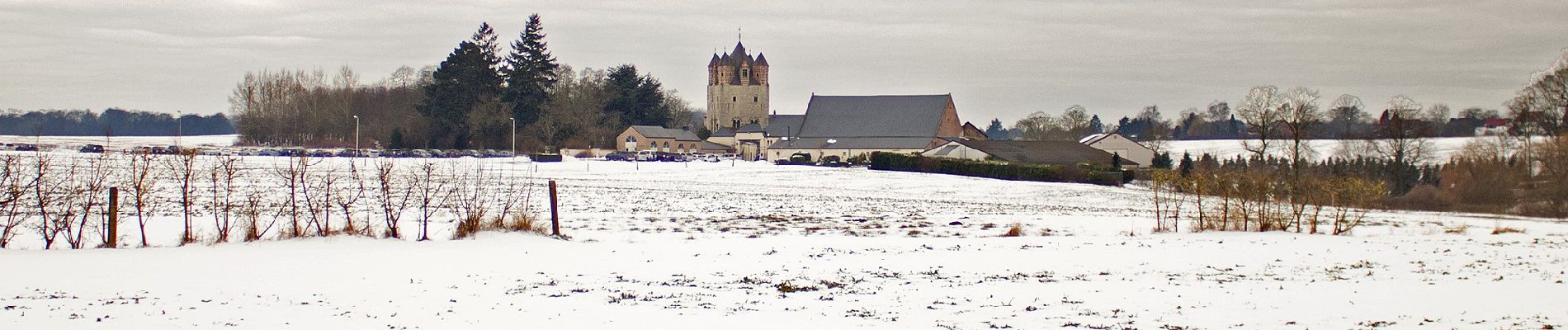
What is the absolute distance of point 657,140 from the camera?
10719 centimetres

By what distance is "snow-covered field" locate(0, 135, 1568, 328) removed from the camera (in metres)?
11.2

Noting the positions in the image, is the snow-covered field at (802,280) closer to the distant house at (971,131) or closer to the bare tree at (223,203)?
the bare tree at (223,203)

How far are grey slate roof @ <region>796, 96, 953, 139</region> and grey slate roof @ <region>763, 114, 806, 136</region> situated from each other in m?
1.91

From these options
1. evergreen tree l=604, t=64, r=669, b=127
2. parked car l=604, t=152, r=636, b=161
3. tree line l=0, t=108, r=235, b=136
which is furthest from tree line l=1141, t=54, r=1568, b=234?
tree line l=0, t=108, r=235, b=136

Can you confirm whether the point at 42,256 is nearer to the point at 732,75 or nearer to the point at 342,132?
the point at 342,132

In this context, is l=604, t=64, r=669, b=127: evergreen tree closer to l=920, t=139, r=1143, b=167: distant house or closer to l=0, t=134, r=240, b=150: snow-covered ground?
l=0, t=134, r=240, b=150: snow-covered ground

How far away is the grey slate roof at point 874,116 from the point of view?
110000mm

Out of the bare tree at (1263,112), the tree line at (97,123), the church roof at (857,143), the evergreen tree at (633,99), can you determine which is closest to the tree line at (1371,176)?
the bare tree at (1263,112)

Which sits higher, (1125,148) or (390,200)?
(1125,148)

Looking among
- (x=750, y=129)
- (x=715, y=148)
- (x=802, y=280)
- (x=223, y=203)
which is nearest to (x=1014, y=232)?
(x=802, y=280)

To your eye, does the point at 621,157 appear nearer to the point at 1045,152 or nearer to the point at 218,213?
the point at 1045,152

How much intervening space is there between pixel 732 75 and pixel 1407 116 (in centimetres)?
7301

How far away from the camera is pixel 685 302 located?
40.9ft

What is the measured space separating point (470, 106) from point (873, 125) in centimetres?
3600
